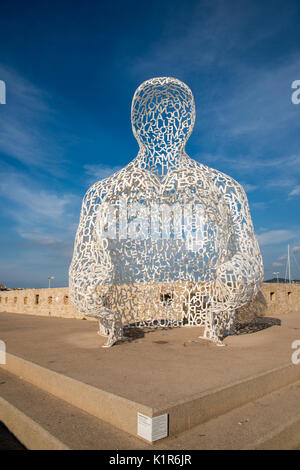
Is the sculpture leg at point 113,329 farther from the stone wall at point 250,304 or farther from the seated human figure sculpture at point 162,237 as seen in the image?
the stone wall at point 250,304

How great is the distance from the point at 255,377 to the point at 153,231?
4.27m

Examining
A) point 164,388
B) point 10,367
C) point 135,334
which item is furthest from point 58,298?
point 164,388

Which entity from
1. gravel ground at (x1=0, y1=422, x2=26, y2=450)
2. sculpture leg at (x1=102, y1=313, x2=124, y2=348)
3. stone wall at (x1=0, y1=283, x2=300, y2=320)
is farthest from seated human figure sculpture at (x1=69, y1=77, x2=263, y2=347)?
stone wall at (x1=0, y1=283, x2=300, y2=320)

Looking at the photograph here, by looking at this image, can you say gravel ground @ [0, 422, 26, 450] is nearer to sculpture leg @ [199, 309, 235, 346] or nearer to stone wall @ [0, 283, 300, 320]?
sculpture leg @ [199, 309, 235, 346]

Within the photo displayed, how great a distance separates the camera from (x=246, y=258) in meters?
5.32

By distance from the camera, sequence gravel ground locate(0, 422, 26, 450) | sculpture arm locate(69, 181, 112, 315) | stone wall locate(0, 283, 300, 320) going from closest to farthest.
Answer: gravel ground locate(0, 422, 26, 450) < sculpture arm locate(69, 181, 112, 315) < stone wall locate(0, 283, 300, 320)

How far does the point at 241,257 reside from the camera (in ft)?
17.5

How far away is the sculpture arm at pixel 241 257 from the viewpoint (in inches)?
203

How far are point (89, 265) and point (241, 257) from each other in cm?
253

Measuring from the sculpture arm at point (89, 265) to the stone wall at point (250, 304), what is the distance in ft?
18.7

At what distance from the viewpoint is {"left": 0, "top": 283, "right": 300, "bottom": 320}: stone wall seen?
35.2ft

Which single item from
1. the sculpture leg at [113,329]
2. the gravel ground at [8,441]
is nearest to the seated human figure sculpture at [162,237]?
the sculpture leg at [113,329]

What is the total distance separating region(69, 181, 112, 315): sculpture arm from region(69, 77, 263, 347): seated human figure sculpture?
17 millimetres
